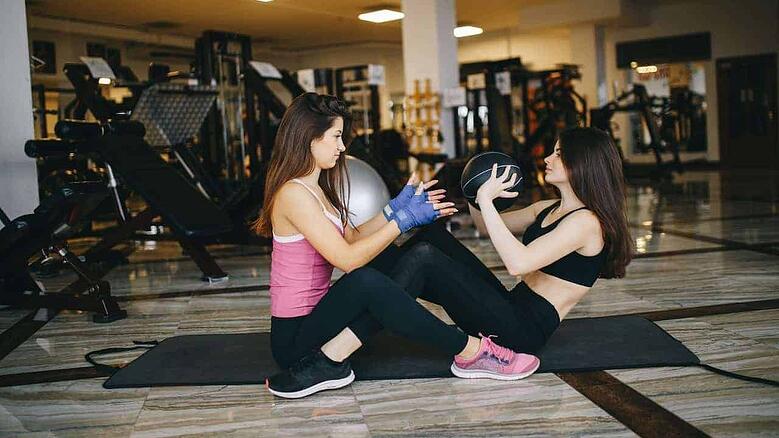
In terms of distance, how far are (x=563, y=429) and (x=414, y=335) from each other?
540 millimetres

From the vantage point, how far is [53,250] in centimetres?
413

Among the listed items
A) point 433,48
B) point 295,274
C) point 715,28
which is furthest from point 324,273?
point 715,28

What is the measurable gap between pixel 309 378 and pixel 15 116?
356 centimetres

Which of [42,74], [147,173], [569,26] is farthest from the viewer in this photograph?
[569,26]

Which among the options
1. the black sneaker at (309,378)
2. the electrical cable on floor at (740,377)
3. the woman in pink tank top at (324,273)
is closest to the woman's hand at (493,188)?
the woman in pink tank top at (324,273)

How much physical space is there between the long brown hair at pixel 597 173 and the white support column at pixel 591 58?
12.2 m

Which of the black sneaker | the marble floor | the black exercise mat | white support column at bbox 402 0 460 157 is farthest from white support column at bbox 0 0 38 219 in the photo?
white support column at bbox 402 0 460 157

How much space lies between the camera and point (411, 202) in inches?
95.4

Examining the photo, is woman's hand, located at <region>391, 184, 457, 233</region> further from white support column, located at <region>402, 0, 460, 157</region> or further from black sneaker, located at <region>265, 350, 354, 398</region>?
white support column, located at <region>402, 0, 460, 157</region>

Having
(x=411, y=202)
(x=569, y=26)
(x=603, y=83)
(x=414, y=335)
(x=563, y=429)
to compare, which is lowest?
(x=563, y=429)

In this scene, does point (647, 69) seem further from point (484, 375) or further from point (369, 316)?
point (369, 316)

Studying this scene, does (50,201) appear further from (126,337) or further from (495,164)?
(495,164)

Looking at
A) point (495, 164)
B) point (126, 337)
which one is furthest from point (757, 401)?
point (126, 337)

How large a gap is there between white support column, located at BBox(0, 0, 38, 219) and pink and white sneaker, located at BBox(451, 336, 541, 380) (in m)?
3.64
